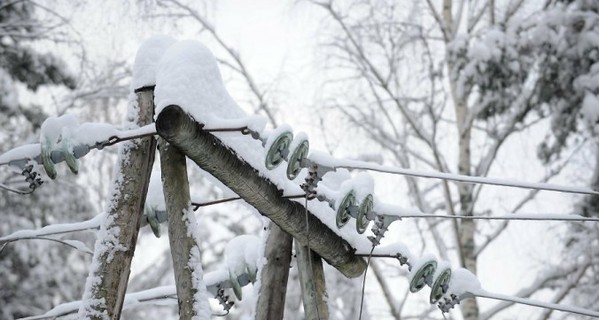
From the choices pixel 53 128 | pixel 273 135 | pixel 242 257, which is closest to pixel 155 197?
pixel 242 257

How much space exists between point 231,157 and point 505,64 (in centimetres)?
617

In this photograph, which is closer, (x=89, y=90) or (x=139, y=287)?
(x=89, y=90)

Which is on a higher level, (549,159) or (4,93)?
(4,93)

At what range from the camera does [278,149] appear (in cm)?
275

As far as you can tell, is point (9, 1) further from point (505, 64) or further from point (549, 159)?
point (549, 159)

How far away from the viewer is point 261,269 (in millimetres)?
3412

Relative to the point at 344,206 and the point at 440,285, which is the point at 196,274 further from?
the point at 440,285

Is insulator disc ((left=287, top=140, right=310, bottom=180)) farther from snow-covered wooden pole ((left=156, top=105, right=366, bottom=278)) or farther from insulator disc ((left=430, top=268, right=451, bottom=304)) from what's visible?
insulator disc ((left=430, top=268, right=451, bottom=304))

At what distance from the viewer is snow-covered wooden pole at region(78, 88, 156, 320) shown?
2824mm

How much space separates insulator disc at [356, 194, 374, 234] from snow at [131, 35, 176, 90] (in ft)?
3.41

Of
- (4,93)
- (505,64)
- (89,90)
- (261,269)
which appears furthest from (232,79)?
(261,269)

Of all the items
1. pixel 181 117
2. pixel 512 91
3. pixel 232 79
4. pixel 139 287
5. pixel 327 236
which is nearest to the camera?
pixel 181 117

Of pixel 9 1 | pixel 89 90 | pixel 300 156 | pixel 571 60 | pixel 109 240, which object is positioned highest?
pixel 9 1

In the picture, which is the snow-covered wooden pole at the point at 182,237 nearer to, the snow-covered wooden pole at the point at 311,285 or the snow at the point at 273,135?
the snow at the point at 273,135
